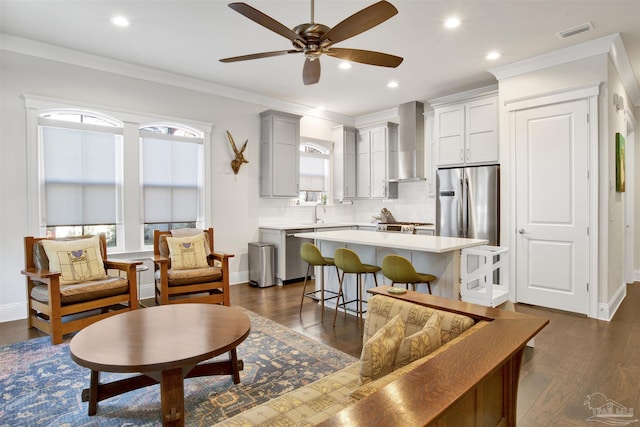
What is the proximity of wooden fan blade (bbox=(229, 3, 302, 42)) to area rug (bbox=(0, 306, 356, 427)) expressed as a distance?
232 centimetres

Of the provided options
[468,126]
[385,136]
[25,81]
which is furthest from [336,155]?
[25,81]

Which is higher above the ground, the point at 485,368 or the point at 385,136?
the point at 385,136

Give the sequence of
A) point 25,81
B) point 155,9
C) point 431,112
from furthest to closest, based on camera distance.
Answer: point 431,112 → point 25,81 → point 155,9

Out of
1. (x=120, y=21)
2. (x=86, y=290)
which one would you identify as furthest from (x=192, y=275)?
(x=120, y=21)

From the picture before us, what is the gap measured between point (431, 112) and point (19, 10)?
5363mm

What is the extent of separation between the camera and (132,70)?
4.45 meters

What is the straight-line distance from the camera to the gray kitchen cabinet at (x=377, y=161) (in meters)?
6.52

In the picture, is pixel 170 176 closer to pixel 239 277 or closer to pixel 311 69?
pixel 239 277

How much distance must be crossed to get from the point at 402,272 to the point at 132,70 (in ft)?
13.3

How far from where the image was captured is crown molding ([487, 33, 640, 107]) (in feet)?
12.2

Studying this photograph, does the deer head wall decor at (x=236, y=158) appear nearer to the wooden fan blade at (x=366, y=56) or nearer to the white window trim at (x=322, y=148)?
the white window trim at (x=322, y=148)

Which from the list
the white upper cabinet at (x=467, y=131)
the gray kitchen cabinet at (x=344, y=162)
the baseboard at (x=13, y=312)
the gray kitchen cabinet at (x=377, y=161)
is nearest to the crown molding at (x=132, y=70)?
the gray kitchen cabinet at (x=344, y=162)

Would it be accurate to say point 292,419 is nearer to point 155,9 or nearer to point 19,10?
point 155,9

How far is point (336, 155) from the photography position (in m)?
6.89
